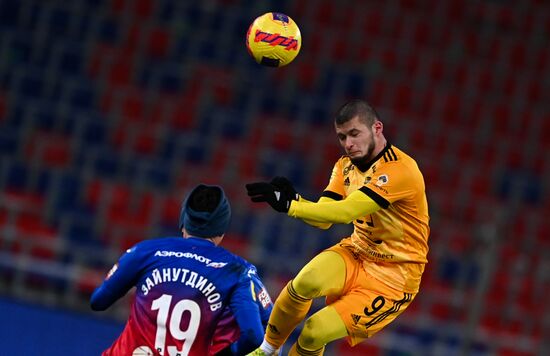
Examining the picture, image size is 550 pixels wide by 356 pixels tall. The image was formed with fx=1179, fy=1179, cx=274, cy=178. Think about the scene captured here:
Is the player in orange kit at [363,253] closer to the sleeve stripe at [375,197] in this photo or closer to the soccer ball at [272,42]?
the sleeve stripe at [375,197]

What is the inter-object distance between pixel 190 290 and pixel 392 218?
61.0 inches

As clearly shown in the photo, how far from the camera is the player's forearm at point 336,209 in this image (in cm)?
538

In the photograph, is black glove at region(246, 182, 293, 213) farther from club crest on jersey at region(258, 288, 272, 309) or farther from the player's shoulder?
the player's shoulder

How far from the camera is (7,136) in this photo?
10.6m

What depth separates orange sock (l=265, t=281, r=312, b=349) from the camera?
584 cm

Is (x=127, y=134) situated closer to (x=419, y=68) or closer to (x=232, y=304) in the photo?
(x=419, y=68)

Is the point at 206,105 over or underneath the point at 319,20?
underneath

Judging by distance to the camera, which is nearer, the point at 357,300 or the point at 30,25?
the point at 357,300

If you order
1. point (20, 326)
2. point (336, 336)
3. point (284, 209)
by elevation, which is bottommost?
point (20, 326)

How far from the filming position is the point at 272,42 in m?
5.77

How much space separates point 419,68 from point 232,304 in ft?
25.1

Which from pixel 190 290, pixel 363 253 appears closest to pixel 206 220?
pixel 190 290

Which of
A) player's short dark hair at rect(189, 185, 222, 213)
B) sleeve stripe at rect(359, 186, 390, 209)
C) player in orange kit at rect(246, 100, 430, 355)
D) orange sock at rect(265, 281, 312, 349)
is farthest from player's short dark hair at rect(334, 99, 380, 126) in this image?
player's short dark hair at rect(189, 185, 222, 213)

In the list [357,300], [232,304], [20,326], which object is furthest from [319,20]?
[232,304]
